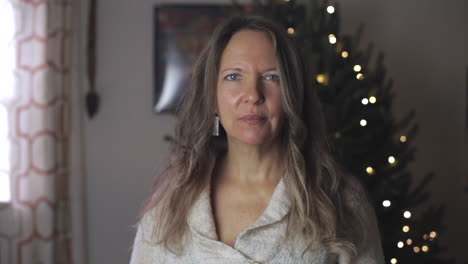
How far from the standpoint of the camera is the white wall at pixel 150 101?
3012 mm

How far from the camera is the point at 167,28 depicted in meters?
2.98

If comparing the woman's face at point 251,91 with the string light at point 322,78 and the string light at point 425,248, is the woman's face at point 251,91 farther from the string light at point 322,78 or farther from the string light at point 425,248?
the string light at point 425,248

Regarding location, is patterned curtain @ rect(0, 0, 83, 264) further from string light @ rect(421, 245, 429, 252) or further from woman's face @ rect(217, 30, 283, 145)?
string light @ rect(421, 245, 429, 252)

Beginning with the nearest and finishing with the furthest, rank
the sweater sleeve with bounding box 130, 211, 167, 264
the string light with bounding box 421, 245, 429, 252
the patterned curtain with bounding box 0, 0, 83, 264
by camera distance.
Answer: the sweater sleeve with bounding box 130, 211, 167, 264 < the string light with bounding box 421, 245, 429, 252 < the patterned curtain with bounding box 0, 0, 83, 264

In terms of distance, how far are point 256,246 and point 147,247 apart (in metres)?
0.30

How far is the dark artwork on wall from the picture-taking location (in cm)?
298

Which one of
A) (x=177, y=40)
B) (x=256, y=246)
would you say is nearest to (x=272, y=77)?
(x=256, y=246)

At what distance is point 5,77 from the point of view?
→ 2723mm

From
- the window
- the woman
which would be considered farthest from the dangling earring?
the window

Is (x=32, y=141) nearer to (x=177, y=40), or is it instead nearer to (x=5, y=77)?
(x=5, y=77)

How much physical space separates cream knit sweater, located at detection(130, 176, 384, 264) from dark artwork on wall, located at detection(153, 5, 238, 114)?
1.78 metres

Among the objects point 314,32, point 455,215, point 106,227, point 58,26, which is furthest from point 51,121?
point 455,215

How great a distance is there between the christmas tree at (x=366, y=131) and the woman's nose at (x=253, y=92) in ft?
Result: 2.71

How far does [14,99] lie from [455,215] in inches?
106
